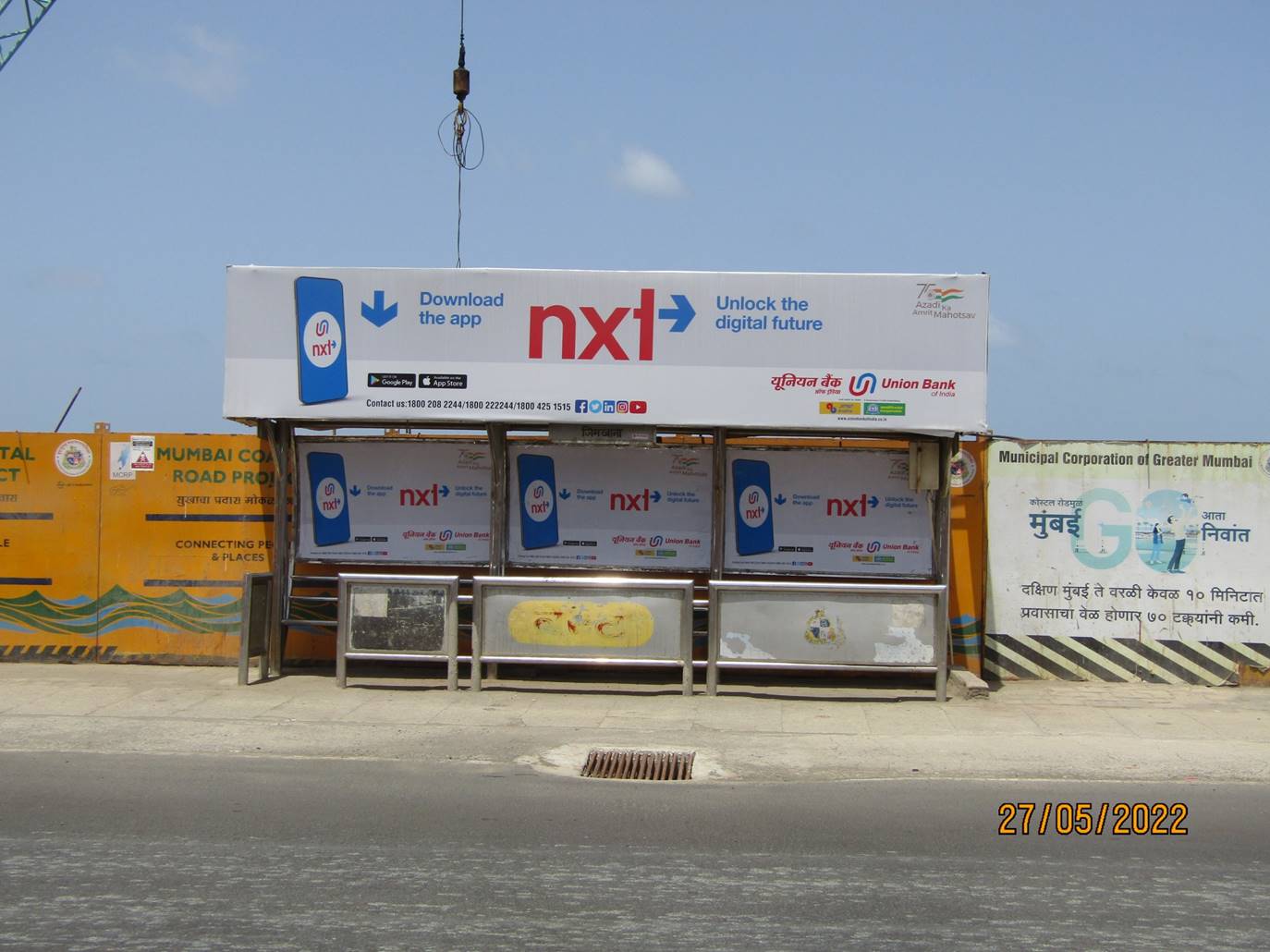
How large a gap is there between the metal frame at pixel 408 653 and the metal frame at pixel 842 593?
2.48 meters

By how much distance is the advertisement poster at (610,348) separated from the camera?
11742mm

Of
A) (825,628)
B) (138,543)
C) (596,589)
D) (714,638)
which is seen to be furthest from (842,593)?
(138,543)

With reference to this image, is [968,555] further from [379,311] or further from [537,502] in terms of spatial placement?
[379,311]

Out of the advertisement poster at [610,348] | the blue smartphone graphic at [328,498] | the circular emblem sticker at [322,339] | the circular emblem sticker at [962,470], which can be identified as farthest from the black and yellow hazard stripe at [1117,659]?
the circular emblem sticker at [322,339]

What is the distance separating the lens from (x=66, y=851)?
673cm

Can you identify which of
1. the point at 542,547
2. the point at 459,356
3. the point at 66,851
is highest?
the point at 459,356

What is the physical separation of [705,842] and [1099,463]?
7731 millimetres

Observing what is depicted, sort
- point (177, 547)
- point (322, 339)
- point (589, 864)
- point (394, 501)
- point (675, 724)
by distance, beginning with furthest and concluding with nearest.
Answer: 1. point (177, 547)
2. point (394, 501)
3. point (322, 339)
4. point (675, 724)
5. point (589, 864)

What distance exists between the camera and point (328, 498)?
1323 centimetres

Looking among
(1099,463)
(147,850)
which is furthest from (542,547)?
(147,850)

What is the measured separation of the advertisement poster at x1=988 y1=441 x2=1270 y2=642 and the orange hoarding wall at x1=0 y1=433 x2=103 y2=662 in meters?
9.72

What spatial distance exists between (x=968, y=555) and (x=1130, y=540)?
1.67 m

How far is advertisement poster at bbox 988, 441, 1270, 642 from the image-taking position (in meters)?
12.8

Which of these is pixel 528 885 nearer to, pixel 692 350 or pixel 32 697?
pixel 692 350
